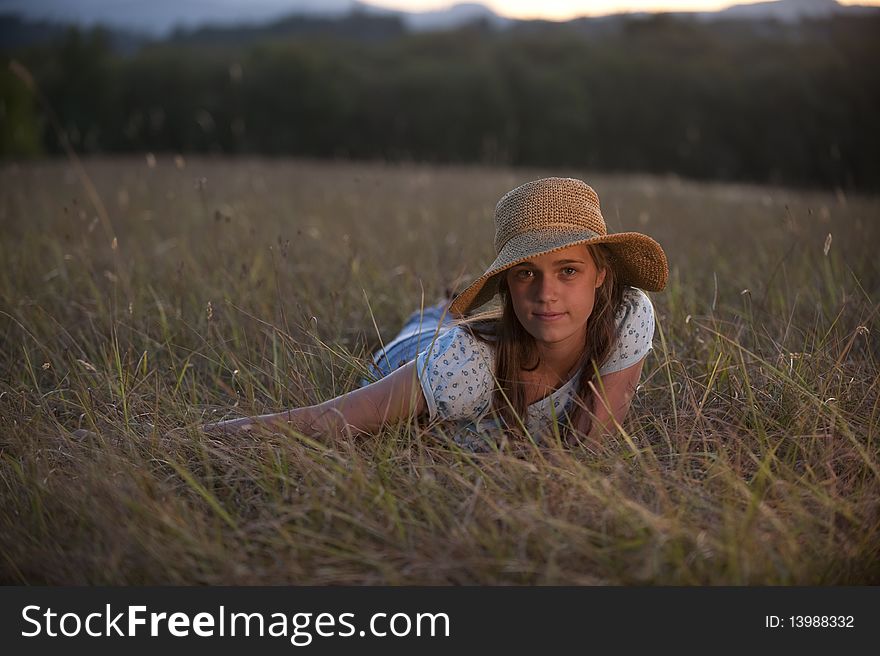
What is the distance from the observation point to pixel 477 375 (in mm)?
2180

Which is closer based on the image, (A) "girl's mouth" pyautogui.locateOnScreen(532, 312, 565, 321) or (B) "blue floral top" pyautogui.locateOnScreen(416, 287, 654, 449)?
(A) "girl's mouth" pyautogui.locateOnScreen(532, 312, 565, 321)

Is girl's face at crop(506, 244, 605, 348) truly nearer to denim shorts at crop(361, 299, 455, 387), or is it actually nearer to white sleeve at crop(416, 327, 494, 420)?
white sleeve at crop(416, 327, 494, 420)

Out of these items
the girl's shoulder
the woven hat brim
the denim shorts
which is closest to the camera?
the woven hat brim

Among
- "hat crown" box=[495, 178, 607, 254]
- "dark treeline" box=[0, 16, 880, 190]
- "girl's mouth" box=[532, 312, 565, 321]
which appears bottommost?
"girl's mouth" box=[532, 312, 565, 321]

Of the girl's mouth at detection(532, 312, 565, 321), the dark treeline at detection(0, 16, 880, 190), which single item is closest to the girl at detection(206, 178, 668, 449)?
the girl's mouth at detection(532, 312, 565, 321)

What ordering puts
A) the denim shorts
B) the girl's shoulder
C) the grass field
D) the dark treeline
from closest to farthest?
the grass field < the girl's shoulder < the denim shorts < the dark treeline

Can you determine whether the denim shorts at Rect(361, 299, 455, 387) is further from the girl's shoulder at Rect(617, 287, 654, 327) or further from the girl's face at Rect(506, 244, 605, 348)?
the girl's shoulder at Rect(617, 287, 654, 327)

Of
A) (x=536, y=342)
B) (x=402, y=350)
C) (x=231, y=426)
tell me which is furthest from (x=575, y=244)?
(x=231, y=426)

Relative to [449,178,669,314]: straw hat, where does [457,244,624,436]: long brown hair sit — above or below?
below

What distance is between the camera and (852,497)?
6.16 ft

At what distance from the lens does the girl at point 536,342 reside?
81.2 inches

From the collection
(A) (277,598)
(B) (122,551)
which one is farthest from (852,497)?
(B) (122,551)

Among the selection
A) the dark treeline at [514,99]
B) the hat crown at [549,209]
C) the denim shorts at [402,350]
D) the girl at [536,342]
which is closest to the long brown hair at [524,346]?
the girl at [536,342]

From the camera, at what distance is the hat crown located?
2.07 m
